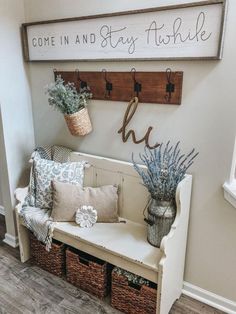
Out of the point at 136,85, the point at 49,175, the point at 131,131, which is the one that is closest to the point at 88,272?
the point at 49,175

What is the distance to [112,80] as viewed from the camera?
5.99 ft

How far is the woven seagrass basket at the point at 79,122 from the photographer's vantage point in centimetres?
186

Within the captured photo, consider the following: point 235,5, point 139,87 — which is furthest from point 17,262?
point 235,5

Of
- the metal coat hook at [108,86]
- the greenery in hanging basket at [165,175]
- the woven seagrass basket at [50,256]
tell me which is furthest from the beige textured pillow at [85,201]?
the metal coat hook at [108,86]

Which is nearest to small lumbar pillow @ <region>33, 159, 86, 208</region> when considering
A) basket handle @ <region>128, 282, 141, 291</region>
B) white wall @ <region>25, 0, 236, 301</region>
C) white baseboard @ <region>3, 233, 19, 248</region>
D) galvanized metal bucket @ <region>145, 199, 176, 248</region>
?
white wall @ <region>25, 0, 236, 301</region>

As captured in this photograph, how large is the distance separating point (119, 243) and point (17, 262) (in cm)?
102

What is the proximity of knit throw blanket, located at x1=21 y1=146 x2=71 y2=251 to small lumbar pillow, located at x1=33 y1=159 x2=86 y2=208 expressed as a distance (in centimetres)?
6

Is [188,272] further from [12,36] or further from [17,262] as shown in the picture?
[12,36]

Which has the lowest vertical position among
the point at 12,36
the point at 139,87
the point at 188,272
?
the point at 188,272

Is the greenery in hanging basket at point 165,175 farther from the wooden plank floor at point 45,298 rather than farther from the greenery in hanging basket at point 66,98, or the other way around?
the wooden plank floor at point 45,298

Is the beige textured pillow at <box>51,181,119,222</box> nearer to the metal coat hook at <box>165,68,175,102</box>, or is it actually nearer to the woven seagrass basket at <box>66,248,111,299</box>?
the woven seagrass basket at <box>66,248,111,299</box>

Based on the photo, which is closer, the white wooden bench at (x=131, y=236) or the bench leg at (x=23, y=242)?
the white wooden bench at (x=131, y=236)

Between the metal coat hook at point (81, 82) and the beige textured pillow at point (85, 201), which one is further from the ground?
the metal coat hook at point (81, 82)

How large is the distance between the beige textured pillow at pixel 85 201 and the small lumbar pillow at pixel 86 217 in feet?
0.13
